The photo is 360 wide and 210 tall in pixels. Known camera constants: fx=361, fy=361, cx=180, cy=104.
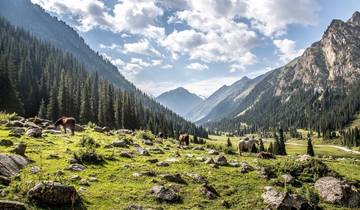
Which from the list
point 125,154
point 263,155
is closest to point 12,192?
point 125,154

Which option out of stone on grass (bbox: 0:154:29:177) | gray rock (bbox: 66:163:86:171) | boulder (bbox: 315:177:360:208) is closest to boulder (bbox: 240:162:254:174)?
boulder (bbox: 315:177:360:208)

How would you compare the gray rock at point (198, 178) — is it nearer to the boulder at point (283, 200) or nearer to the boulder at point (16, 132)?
the boulder at point (283, 200)

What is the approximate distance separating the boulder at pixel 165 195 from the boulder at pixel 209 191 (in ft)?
6.11

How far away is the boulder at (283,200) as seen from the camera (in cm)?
2159

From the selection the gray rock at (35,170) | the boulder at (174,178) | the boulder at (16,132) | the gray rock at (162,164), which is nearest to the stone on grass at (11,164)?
the gray rock at (35,170)

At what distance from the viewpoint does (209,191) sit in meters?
22.7

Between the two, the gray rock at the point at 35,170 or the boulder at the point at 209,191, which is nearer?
the boulder at the point at 209,191

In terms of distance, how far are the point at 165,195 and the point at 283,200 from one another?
23.4ft

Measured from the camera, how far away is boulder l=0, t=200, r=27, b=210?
612 inches

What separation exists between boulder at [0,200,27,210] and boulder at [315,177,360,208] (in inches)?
721

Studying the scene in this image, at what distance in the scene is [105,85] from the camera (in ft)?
499

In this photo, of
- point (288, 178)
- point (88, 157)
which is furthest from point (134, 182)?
point (288, 178)

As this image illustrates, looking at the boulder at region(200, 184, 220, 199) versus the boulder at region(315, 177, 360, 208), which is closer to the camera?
the boulder at region(200, 184, 220, 199)

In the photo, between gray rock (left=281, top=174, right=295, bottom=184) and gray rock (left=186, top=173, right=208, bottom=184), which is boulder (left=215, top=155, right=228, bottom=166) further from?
gray rock (left=281, top=174, right=295, bottom=184)
